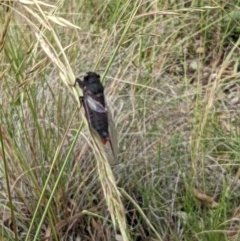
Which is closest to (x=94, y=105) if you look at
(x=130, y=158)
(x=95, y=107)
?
(x=95, y=107)

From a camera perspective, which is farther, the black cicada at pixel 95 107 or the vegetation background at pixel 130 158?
the vegetation background at pixel 130 158

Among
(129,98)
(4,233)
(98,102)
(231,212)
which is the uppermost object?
(98,102)

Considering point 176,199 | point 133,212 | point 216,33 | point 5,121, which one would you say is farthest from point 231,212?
point 216,33

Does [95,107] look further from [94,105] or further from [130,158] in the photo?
[130,158]

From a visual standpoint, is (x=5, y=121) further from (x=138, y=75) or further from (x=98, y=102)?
(x=98, y=102)

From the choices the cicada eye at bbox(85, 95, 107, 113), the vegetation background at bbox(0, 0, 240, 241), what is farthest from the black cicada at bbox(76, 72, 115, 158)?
the vegetation background at bbox(0, 0, 240, 241)

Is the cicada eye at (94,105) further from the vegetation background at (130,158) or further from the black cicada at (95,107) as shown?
the vegetation background at (130,158)

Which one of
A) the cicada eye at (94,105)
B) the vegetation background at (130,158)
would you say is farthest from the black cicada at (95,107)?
the vegetation background at (130,158)

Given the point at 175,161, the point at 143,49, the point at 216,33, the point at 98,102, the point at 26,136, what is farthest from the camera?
the point at 216,33

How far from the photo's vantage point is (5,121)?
2385mm

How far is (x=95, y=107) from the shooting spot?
3.81ft

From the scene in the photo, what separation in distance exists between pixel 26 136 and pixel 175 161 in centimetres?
54

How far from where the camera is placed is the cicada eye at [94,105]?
1150 mm

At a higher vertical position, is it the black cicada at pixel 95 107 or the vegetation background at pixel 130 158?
the black cicada at pixel 95 107
